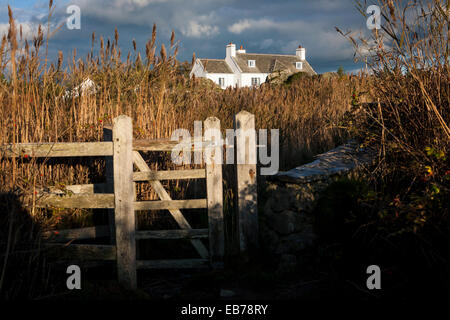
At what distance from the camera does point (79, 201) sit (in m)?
3.98

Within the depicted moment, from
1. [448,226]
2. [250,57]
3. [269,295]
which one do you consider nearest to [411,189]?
[448,226]

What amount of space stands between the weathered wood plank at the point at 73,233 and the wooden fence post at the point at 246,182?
1.46 m

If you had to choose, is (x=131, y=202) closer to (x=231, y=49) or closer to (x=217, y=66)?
(x=217, y=66)

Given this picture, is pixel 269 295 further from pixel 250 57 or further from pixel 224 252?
pixel 250 57

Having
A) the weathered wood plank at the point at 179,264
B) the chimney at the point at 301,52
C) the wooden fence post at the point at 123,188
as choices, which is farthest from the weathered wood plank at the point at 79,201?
the chimney at the point at 301,52

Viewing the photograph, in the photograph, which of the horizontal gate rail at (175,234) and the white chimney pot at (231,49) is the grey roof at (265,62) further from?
the horizontal gate rail at (175,234)

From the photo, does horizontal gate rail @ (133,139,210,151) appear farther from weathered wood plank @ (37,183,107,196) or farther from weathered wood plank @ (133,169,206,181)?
weathered wood plank @ (37,183,107,196)

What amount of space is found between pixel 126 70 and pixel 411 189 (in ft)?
13.0

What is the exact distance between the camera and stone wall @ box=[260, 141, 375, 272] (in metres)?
4.16

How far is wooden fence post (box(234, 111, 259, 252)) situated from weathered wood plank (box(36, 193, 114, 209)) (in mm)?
1287

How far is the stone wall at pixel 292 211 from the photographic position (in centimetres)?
416

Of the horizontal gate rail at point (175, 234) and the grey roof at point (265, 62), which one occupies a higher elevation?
the grey roof at point (265, 62)

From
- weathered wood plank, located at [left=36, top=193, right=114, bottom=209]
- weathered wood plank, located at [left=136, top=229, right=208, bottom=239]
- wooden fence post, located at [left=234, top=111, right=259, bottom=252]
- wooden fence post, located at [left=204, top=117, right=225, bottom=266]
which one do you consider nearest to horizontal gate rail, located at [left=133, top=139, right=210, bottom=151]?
wooden fence post, located at [left=204, top=117, right=225, bottom=266]

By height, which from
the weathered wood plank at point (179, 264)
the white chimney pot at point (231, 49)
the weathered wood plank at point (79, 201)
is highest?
the white chimney pot at point (231, 49)
